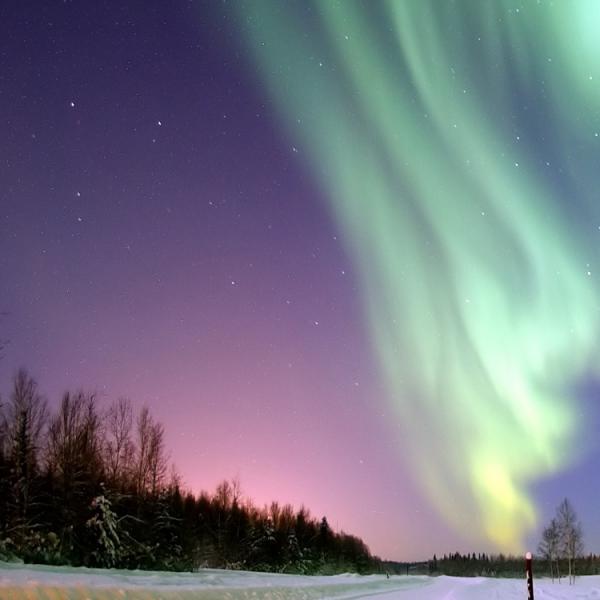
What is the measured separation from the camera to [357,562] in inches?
4072

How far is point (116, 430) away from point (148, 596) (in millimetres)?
45074

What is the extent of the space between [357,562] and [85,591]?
98.1m

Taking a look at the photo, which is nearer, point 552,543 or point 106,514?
point 106,514

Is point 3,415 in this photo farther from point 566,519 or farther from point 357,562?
point 566,519

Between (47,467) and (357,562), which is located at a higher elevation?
(47,467)

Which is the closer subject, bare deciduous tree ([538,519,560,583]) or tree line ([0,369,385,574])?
tree line ([0,369,385,574])

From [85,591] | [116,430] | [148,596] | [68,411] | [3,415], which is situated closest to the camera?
[85,591]

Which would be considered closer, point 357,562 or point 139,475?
point 139,475

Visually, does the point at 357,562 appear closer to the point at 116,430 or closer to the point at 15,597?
the point at 116,430

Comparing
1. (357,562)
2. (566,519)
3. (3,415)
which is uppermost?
(3,415)

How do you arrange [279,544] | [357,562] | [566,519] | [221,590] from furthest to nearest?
[357,562] → [566,519] → [279,544] → [221,590]

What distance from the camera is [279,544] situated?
77812 mm

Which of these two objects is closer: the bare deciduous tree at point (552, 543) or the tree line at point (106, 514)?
the tree line at point (106, 514)

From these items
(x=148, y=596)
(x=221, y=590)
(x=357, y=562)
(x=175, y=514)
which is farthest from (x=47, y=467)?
(x=357, y=562)
